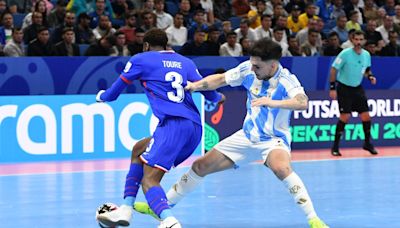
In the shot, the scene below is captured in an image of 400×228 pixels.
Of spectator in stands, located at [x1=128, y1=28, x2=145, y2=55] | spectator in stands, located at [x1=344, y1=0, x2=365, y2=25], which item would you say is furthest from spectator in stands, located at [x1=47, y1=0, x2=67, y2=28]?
spectator in stands, located at [x1=344, y1=0, x2=365, y2=25]

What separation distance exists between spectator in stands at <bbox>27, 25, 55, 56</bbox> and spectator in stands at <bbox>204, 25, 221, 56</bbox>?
285 cm

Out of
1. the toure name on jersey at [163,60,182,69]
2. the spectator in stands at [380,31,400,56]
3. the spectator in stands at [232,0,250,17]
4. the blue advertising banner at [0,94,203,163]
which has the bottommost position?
the blue advertising banner at [0,94,203,163]

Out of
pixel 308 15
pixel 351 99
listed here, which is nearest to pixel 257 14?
pixel 308 15

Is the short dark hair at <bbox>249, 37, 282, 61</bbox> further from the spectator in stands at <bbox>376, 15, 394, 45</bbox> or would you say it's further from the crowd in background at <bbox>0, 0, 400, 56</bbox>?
the spectator in stands at <bbox>376, 15, 394, 45</bbox>

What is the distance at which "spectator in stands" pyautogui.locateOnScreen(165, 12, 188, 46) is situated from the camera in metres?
17.2

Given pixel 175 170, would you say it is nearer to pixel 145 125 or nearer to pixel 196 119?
pixel 145 125

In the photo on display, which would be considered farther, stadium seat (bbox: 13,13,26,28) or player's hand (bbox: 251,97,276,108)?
stadium seat (bbox: 13,13,26,28)

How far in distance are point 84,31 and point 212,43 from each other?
7.33ft

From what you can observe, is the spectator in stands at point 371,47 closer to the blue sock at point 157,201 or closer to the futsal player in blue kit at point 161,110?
the futsal player in blue kit at point 161,110

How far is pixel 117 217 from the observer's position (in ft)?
26.8

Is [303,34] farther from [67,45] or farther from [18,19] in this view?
[18,19]

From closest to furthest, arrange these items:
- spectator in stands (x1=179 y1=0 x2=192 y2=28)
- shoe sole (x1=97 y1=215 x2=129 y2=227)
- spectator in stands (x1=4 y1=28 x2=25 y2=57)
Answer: shoe sole (x1=97 y1=215 x2=129 y2=227) < spectator in stands (x1=4 y1=28 x2=25 y2=57) < spectator in stands (x1=179 y1=0 x2=192 y2=28)

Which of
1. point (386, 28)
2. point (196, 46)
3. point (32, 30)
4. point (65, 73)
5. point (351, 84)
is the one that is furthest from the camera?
point (386, 28)

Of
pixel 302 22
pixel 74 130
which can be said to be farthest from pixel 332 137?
pixel 74 130
